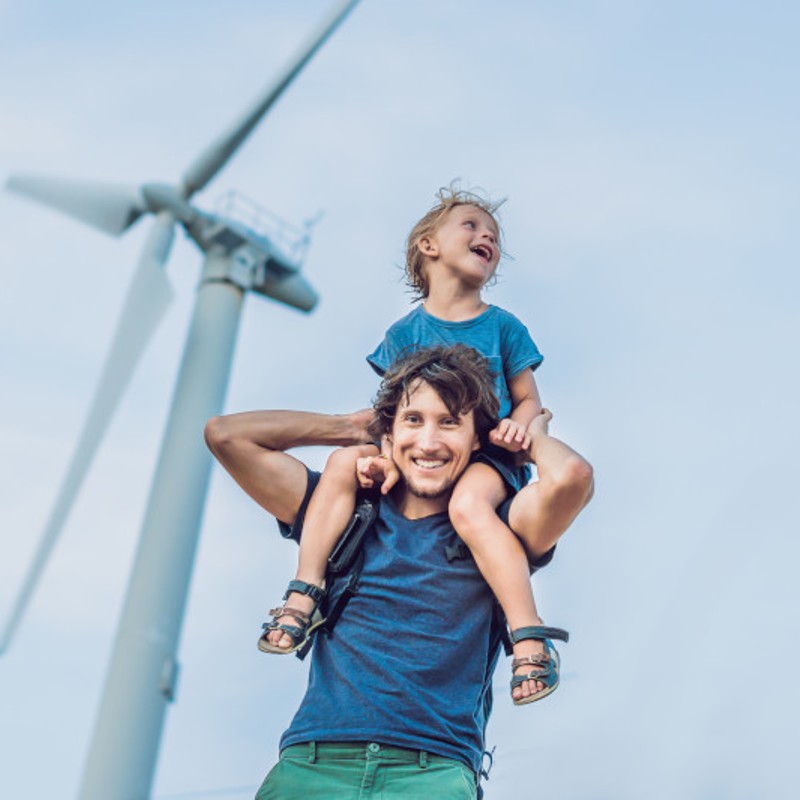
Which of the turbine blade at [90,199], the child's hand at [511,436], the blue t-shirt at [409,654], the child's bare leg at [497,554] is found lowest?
the blue t-shirt at [409,654]

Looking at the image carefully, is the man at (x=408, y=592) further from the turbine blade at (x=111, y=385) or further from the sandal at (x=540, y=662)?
the turbine blade at (x=111, y=385)

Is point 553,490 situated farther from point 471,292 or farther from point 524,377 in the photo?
point 471,292

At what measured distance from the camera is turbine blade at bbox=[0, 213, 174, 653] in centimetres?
1812

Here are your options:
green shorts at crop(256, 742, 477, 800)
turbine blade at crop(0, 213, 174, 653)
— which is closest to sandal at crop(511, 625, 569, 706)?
green shorts at crop(256, 742, 477, 800)

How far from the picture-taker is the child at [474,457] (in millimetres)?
4566

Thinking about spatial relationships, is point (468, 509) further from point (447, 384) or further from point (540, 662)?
point (540, 662)

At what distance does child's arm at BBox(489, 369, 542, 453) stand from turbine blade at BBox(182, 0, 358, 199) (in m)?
16.4

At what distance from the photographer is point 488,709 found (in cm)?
483

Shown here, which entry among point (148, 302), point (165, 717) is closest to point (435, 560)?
point (148, 302)

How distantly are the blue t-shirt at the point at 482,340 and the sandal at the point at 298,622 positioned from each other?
1144mm

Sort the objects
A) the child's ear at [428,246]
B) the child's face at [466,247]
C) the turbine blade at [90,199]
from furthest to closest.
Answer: the turbine blade at [90,199], the child's ear at [428,246], the child's face at [466,247]

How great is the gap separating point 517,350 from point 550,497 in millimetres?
1133

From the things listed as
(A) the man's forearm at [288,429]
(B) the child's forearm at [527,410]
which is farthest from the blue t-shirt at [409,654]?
(B) the child's forearm at [527,410]

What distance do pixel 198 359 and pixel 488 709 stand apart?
2031cm
